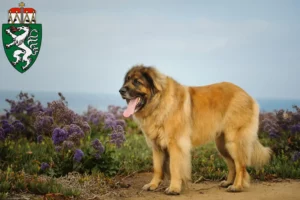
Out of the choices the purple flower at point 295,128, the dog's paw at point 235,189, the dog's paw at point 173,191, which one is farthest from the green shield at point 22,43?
the purple flower at point 295,128

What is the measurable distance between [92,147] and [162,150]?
4.96ft

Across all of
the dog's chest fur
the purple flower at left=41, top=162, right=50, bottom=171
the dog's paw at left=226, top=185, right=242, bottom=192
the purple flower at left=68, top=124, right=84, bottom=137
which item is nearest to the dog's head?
the dog's chest fur

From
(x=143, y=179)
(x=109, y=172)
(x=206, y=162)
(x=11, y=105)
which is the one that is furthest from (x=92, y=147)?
(x=11, y=105)

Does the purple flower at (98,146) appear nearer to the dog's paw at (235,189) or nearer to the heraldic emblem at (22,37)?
the dog's paw at (235,189)

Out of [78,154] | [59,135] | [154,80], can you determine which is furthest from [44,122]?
[154,80]

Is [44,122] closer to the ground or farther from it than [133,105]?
closer to the ground

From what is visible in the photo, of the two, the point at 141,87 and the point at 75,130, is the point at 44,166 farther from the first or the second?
the point at 141,87

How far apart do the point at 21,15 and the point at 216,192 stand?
5025 mm

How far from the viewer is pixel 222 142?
784cm

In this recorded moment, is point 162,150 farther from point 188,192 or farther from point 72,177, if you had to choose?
point 72,177

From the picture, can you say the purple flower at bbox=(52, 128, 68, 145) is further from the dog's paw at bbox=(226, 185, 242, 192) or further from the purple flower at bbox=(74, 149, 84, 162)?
the dog's paw at bbox=(226, 185, 242, 192)

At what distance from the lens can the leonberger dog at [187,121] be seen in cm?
691

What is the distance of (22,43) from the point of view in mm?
8961

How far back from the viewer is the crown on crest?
873cm
